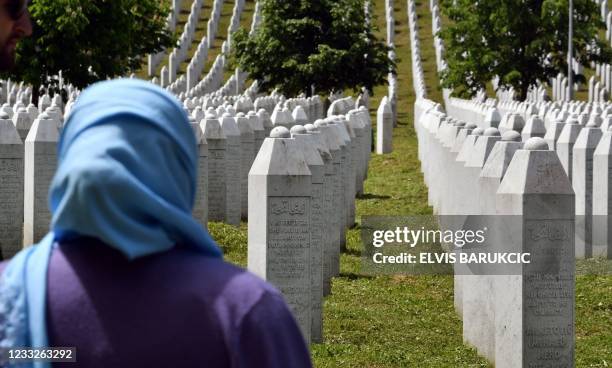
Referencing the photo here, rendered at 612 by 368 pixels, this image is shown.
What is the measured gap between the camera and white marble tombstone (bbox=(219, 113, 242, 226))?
811 inches

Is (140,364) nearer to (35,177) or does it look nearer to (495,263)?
(495,263)

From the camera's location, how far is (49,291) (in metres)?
2.61

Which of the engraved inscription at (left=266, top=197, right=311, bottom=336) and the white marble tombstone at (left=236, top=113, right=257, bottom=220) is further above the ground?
the white marble tombstone at (left=236, top=113, right=257, bottom=220)

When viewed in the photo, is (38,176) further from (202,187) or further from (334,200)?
(334,200)

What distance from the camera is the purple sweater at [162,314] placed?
255 centimetres

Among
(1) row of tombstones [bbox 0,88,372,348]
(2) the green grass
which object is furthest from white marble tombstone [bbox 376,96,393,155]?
(2) the green grass

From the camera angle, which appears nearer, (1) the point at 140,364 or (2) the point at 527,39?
(1) the point at 140,364

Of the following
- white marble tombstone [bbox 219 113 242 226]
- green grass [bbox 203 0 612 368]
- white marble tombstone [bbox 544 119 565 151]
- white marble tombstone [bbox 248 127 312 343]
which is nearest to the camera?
white marble tombstone [bbox 248 127 312 343]

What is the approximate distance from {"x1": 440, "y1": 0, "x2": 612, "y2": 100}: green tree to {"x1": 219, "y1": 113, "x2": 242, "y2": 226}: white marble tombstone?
31.4 meters

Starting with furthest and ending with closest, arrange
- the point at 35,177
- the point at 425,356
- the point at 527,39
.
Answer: the point at 527,39 < the point at 35,177 < the point at 425,356

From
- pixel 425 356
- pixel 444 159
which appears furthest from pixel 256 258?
pixel 444 159

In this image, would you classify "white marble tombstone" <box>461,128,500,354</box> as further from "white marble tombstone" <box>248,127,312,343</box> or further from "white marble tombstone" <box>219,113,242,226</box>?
"white marble tombstone" <box>219,113,242,226</box>

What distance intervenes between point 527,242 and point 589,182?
7813 mm

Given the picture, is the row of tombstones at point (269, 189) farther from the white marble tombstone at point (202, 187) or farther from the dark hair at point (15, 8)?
the dark hair at point (15, 8)
